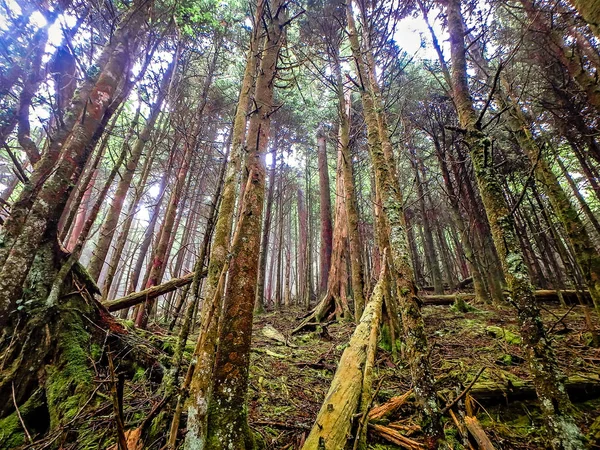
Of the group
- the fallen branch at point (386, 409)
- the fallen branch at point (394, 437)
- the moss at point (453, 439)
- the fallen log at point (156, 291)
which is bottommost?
the moss at point (453, 439)

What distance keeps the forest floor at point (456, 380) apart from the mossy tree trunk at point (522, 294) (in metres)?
0.51

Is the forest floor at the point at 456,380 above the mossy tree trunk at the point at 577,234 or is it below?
below

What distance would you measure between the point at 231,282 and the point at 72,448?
5.72ft

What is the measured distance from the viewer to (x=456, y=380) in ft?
10.5

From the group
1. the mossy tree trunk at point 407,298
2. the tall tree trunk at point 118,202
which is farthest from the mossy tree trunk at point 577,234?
the tall tree trunk at point 118,202

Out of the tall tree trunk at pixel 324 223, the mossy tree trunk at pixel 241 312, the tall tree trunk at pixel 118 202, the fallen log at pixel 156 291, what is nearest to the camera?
the mossy tree trunk at pixel 241 312

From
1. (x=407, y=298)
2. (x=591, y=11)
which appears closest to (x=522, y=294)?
(x=407, y=298)

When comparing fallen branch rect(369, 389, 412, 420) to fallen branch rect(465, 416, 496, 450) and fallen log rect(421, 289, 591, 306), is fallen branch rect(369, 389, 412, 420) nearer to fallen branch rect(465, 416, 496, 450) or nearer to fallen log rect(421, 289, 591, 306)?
fallen branch rect(465, 416, 496, 450)

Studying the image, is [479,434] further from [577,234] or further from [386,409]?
[577,234]

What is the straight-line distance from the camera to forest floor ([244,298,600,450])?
2463mm

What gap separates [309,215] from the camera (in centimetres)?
1508

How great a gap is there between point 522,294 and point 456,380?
1691 millimetres

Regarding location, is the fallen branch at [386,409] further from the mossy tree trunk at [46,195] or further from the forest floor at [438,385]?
the mossy tree trunk at [46,195]

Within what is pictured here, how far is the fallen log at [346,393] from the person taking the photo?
5.89ft
